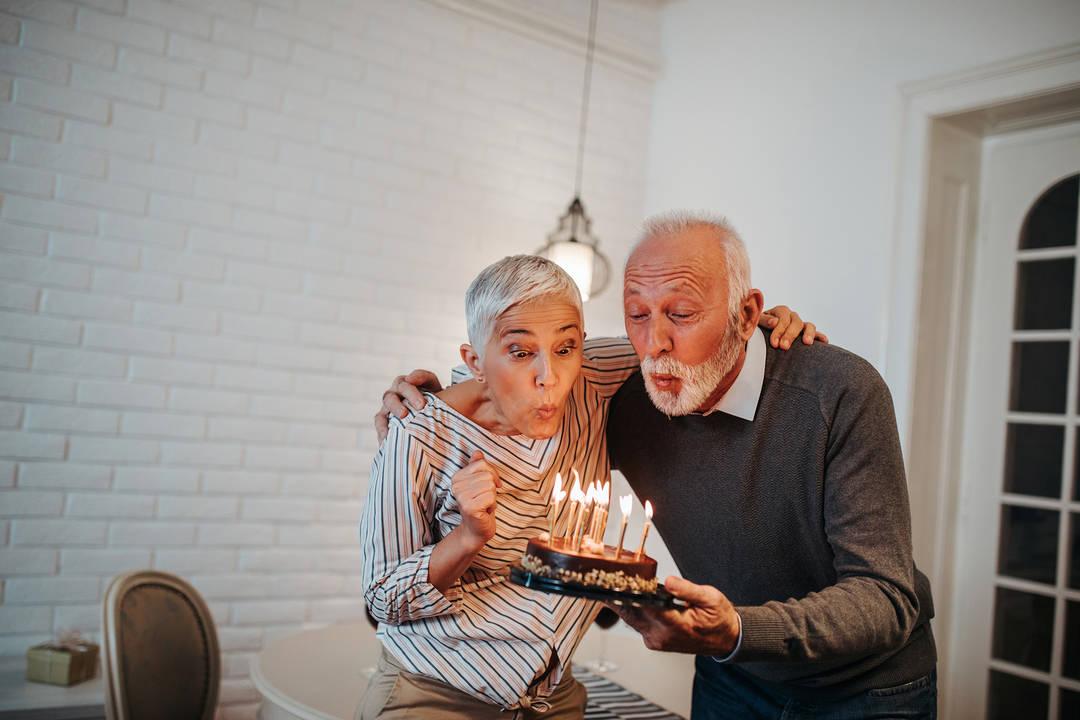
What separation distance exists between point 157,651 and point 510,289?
1416 millimetres

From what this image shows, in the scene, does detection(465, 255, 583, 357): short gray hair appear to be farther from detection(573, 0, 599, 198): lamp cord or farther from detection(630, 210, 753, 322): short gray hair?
detection(573, 0, 599, 198): lamp cord

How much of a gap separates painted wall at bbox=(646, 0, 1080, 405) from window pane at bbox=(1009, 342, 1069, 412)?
47 centimetres

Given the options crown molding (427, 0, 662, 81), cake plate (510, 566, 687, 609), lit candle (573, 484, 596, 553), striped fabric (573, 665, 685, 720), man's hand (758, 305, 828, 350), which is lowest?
striped fabric (573, 665, 685, 720)

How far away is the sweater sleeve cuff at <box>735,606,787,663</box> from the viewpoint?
1.29 metres

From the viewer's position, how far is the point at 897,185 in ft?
11.6

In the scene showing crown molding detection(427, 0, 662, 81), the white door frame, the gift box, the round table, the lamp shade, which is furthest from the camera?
crown molding detection(427, 0, 662, 81)

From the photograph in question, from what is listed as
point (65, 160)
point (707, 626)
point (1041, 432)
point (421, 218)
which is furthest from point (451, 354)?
point (707, 626)

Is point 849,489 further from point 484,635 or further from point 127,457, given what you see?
point 127,457

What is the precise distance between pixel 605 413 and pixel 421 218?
2486mm

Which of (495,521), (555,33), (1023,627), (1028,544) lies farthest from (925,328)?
(495,521)

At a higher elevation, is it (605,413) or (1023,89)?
(1023,89)

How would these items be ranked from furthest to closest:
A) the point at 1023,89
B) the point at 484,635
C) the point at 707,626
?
1. the point at 1023,89
2. the point at 484,635
3. the point at 707,626

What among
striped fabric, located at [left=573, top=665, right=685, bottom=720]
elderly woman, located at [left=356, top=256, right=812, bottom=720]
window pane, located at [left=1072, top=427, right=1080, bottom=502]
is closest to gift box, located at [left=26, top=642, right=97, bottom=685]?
striped fabric, located at [left=573, top=665, right=685, bottom=720]

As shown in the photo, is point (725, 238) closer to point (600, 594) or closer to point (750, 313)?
point (750, 313)
